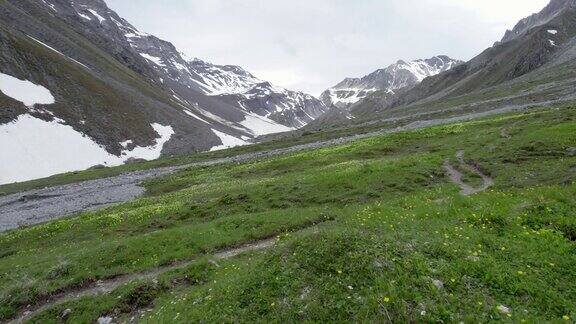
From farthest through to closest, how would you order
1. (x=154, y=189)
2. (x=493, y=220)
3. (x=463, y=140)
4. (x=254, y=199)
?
(x=154, y=189) < (x=463, y=140) < (x=254, y=199) < (x=493, y=220)

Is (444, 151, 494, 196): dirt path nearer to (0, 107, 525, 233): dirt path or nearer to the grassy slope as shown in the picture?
(0, 107, 525, 233): dirt path

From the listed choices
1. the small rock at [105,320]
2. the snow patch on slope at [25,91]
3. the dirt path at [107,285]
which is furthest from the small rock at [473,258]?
the snow patch on slope at [25,91]

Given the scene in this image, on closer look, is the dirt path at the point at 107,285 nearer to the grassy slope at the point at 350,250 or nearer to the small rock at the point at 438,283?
the grassy slope at the point at 350,250

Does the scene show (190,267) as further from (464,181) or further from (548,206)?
(464,181)

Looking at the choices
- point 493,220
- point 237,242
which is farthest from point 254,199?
point 493,220

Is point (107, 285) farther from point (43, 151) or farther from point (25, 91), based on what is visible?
point (25, 91)

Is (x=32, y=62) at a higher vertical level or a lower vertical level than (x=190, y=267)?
higher

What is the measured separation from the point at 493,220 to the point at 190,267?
1588cm

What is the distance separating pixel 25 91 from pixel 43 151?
25297 millimetres

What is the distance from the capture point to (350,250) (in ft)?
50.6

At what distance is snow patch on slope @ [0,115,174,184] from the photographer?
88125mm

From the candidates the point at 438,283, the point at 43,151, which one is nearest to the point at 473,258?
the point at 438,283

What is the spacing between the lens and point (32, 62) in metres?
124

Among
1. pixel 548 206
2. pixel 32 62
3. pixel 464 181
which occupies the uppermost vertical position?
pixel 32 62
